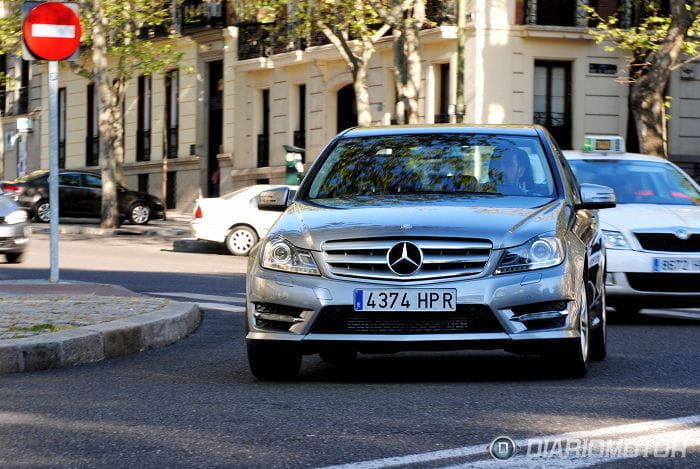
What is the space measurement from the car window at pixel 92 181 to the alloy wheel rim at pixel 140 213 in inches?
63.6

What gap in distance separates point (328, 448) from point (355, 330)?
2160 mm

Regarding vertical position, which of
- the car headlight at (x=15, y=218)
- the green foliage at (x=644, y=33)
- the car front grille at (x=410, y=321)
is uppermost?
the green foliage at (x=644, y=33)

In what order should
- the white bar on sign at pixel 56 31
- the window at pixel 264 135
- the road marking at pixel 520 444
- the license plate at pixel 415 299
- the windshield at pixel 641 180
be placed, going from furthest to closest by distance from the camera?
the window at pixel 264 135 < the white bar on sign at pixel 56 31 < the windshield at pixel 641 180 < the license plate at pixel 415 299 < the road marking at pixel 520 444

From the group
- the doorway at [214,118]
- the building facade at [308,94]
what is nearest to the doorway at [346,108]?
the building facade at [308,94]

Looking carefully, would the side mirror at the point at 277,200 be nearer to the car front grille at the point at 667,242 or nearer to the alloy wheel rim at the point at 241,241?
the car front grille at the point at 667,242

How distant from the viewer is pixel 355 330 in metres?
7.93

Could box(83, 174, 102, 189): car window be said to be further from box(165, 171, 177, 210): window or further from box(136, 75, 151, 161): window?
box(136, 75, 151, 161): window

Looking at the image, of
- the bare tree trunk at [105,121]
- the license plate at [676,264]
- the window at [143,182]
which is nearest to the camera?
the license plate at [676,264]

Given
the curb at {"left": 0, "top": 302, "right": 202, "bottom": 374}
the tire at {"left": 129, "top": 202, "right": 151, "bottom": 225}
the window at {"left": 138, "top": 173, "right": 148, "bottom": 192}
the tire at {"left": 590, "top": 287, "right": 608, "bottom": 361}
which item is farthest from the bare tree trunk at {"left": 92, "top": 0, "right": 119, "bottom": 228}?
the tire at {"left": 590, "top": 287, "right": 608, "bottom": 361}

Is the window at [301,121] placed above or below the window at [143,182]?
above

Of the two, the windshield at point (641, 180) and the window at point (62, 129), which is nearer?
the windshield at point (641, 180)

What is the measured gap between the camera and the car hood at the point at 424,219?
7.94 metres

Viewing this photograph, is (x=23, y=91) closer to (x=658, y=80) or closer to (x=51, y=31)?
(x=658, y=80)

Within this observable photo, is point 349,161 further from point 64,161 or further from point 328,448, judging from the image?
point 64,161
